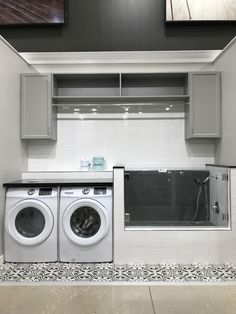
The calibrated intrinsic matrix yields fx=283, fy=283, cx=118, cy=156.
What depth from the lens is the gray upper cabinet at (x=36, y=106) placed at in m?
3.73

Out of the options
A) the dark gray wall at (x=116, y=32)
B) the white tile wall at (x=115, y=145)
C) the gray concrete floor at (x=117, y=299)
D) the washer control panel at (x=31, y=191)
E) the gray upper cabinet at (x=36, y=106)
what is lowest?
the gray concrete floor at (x=117, y=299)

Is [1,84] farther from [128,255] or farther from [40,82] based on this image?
[128,255]

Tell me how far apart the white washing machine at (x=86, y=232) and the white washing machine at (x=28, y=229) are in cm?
10

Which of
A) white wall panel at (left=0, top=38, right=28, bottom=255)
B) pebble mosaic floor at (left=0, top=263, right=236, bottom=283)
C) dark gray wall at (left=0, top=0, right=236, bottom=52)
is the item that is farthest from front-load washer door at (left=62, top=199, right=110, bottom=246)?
dark gray wall at (left=0, top=0, right=236, bottom=52)

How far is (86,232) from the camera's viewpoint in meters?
3.14

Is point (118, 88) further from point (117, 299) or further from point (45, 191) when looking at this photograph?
point (117, 299)

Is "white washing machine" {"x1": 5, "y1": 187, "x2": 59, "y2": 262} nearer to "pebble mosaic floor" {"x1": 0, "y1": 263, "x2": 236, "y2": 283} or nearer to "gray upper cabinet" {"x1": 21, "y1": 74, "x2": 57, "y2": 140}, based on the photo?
"pebble mosaic floor" {"x1": 0, "y1": 263, "x2": 236, "y2": 283}

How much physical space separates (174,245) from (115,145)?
5.53 ft

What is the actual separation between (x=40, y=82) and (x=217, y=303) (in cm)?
320

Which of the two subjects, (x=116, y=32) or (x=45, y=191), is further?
(x=116, y=32)

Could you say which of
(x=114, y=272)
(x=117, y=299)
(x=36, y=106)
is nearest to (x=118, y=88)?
(x=36, y=106)

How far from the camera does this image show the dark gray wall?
4.02 metres

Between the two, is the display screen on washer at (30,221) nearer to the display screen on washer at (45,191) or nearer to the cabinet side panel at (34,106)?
the display screen on washer at (45,191)

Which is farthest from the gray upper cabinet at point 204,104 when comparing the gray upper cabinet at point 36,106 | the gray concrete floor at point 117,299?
the gray concrete floor at point 117,299
